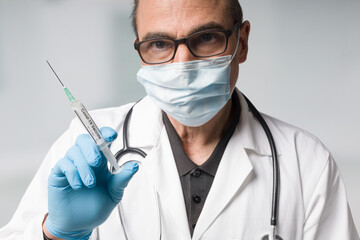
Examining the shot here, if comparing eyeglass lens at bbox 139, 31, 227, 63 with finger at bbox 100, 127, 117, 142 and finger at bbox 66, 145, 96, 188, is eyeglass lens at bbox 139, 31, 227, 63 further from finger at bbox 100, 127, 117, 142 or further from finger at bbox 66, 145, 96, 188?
finger at bbox 66, 145, 96, 188

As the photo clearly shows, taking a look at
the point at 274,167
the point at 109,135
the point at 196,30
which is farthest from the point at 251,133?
the point at 109,135

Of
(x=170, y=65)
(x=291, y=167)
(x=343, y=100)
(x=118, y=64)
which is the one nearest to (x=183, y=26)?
(x=170, y=65)

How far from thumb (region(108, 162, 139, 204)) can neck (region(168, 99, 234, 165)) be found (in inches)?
14.5

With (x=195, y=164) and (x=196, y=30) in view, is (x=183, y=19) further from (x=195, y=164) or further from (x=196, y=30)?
(x=195, y=164)

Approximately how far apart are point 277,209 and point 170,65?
20.5 inches

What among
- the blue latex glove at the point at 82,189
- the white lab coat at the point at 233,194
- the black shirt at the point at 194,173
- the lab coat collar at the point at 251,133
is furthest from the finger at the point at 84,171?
the lab coat collar at the point at 251,133

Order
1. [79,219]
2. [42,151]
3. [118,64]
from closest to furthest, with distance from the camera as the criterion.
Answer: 1. [79,219]
2. [118,64]
3. [42,151]

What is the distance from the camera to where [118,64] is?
114 inches

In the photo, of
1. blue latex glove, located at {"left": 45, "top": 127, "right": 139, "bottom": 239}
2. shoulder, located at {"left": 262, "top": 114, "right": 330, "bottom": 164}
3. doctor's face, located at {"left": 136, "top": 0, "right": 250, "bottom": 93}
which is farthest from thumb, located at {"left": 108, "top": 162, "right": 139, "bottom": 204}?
shoulder, located at {"left": 262, "top": 114, "right": 330, "bottom": 164}

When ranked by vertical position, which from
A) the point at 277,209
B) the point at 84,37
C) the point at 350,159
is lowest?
the point at 350,159

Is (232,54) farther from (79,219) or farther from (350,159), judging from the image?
(350,159)

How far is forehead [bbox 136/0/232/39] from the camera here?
4.89 feet

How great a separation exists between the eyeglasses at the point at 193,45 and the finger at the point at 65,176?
417 mm

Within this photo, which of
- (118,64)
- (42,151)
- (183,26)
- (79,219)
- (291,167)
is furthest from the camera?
(42,151)
